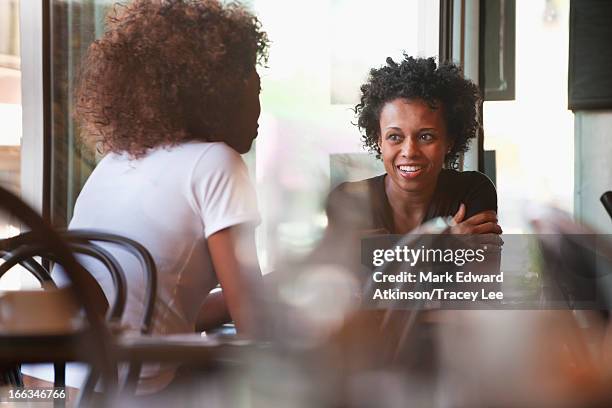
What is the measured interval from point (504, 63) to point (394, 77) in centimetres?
26

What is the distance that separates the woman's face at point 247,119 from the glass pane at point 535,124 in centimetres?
54

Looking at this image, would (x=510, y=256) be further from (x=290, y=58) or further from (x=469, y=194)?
(x=290, y=58)

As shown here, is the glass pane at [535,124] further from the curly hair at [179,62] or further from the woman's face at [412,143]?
the curly hair at [179,62]

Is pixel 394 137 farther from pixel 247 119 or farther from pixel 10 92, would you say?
pixel 10 92

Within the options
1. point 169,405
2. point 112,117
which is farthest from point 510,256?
point 112,117

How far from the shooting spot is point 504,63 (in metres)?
1.86

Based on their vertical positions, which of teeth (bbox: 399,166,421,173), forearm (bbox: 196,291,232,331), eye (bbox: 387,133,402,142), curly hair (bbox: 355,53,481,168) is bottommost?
forearm (bbox: 196,291,232,331)

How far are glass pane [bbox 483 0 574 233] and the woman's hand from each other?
0.11ft

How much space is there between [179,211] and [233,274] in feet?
0.64

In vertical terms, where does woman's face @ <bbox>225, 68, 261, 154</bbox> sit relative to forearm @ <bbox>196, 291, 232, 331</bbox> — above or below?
above

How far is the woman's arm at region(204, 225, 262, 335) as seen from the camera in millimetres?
1839

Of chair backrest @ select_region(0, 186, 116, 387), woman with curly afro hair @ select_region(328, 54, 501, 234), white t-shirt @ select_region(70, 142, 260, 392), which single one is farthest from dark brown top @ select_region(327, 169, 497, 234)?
chair backrest @ select_region(0, 186, 116, 387)

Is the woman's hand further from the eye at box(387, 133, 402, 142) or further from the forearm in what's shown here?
the forearm

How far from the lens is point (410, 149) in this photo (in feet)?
6.33
